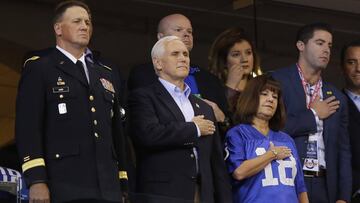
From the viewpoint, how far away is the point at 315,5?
984 centimetres

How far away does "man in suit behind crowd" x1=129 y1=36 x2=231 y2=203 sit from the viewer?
254 inches

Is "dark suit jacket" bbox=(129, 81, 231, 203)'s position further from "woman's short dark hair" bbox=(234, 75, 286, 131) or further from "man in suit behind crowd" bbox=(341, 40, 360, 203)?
"man in suit behind crowd" bbox=(341, 40, 360, 203)

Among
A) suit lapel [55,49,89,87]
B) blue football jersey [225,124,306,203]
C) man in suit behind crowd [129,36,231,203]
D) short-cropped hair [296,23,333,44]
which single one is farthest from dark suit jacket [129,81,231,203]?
short-cropped hair [296,23,333,44]

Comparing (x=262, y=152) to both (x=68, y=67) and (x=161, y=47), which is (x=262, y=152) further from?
(x=68, y=67)

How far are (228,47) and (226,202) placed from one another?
4.44 feet

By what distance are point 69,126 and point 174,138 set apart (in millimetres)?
642

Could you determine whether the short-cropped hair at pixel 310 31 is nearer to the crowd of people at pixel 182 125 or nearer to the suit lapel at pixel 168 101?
the crowd of people at pixel 182 125

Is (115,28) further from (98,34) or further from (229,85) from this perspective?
(229,85)

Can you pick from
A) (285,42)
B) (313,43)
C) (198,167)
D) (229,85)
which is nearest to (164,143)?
(198,167)

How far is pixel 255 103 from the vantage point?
22.8ft

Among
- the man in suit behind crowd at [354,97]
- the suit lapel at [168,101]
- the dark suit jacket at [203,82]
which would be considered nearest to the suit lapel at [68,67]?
the suit lapel at [168,101]

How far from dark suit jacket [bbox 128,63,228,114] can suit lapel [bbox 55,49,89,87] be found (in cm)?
79

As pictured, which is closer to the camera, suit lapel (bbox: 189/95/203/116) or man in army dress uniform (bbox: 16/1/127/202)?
man in army dress uniform (bbox: 16/1/127/202)

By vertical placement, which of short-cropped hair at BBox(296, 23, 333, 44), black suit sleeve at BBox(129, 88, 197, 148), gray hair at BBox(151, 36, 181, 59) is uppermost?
short-cropped hair at BBox(296, 23, 333, 44)
